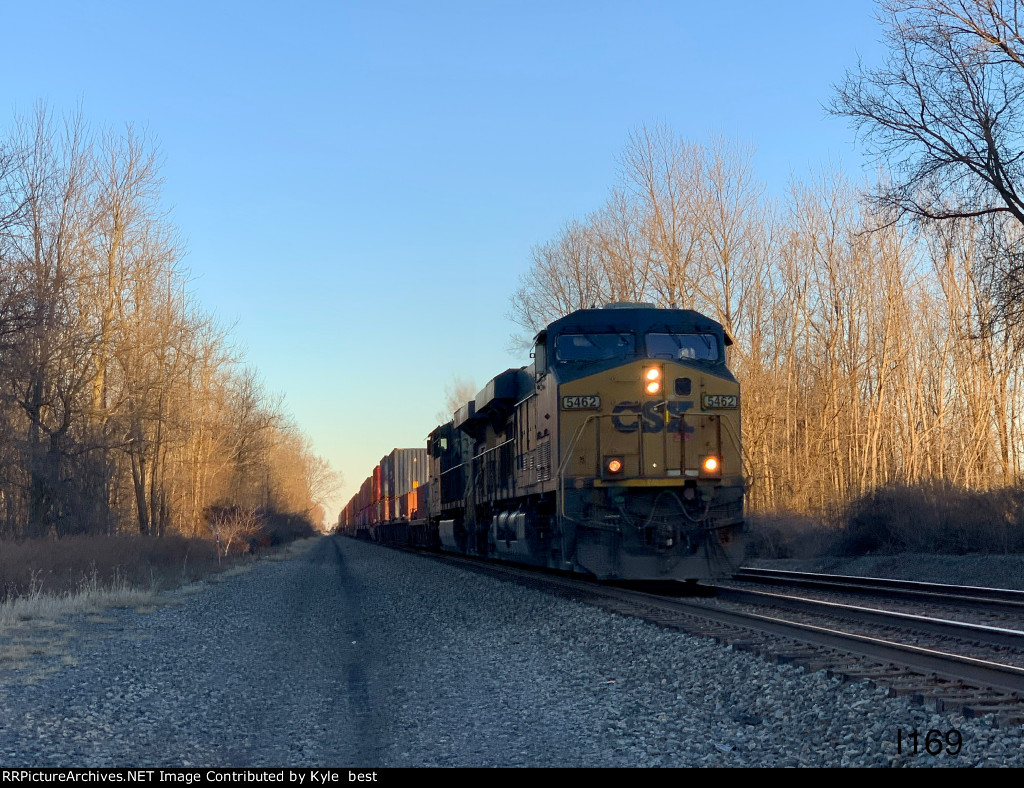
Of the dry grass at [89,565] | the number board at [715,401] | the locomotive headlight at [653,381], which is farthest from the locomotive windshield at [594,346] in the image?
the dry grass at [89,565]

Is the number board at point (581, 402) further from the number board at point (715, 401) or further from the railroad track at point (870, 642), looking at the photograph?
the railroad track at point (870, 642)

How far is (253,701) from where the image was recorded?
6.71 meters

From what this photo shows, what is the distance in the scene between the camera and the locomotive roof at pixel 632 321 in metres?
13.2

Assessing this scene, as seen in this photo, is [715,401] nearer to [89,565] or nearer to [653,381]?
[653,381]

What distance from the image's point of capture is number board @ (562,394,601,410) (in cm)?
1234

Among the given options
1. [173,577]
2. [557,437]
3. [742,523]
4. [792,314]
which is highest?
[792,314]

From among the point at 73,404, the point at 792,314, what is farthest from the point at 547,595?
→ the point at 792,314

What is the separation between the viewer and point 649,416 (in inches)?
486

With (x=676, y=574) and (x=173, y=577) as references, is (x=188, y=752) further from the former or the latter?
(x=173, y=577)

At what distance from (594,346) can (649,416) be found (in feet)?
4.59

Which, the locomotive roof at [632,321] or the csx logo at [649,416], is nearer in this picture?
the csx logo at [649,416]

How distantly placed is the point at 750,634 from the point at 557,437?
4469 millimetres

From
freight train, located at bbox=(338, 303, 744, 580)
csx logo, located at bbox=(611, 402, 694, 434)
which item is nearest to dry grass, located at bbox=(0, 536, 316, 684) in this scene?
freight train, located at bbox=(338, 303, 744, 580)

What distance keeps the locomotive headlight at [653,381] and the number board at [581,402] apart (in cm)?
70
